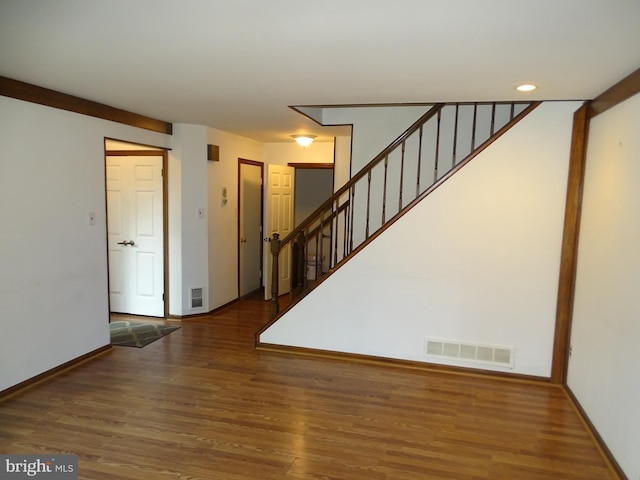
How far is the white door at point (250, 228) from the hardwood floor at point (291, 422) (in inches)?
89.3

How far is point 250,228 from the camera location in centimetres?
622

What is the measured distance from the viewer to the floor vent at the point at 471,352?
143 inches

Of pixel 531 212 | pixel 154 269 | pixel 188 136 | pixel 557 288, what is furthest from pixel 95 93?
pixel 557 288

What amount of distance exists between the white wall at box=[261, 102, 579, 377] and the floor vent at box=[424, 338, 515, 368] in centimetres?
5

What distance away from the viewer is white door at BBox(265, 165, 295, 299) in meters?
5.88

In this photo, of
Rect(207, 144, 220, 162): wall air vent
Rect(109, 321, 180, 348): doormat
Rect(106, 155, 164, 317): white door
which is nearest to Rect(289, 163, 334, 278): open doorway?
Rect(207, 144, 220, 162): wall air vent

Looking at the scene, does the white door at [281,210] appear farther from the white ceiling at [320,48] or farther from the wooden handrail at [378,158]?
the white ceiling at [320,48]

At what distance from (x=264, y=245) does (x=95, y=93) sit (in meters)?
3.30

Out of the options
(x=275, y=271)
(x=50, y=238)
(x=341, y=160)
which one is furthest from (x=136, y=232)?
(x=341, y=160)

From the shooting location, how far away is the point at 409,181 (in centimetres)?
462

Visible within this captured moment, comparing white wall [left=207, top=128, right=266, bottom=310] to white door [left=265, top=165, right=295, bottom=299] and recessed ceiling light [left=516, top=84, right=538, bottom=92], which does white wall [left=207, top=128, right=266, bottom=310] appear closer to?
white door [left=265, top=165, right=295, bottom=299]

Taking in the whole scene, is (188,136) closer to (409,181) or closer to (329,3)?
(409,181)

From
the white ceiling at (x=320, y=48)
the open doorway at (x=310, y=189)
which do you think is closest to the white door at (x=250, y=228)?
the open doorway at (x=310, y=189)

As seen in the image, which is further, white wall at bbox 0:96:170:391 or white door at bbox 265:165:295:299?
white door at bbox 265:165:295:299
